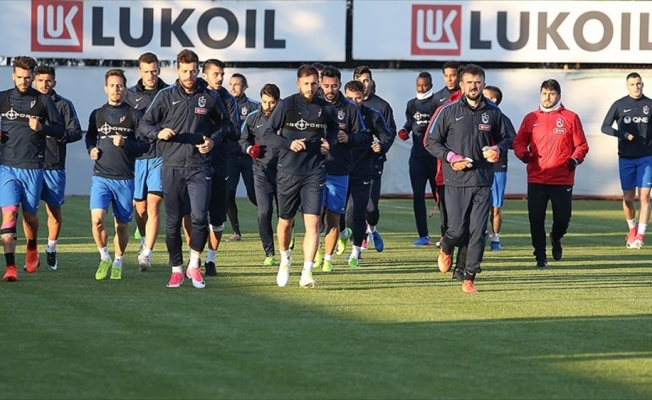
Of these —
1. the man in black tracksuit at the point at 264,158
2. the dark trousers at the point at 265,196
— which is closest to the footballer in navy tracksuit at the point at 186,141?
the man in black tracksuit at the point at 264,158

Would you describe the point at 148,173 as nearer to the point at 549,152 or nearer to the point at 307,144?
the point at 307,144

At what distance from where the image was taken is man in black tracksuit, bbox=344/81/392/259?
16172mm

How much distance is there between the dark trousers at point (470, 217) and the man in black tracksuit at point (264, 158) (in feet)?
8.99

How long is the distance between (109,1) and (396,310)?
22354mm

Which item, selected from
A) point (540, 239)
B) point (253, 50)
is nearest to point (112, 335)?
point (540, 239)

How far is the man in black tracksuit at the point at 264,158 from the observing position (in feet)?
52.2

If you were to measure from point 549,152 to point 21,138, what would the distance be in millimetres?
6166

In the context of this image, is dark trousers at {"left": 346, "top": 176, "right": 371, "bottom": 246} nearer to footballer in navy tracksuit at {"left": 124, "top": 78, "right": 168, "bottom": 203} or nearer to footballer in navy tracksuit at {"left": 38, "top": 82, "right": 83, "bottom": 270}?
footballer in navy tracksuit at {"left": 124, "top": 78, "right": 168, "bottom": 203}

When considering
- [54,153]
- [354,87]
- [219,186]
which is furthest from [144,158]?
[354,87]

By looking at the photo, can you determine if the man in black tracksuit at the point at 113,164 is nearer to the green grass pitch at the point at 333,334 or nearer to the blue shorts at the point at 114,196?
the blue shorts at the point at 114,196

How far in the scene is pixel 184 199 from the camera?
13.5 meters

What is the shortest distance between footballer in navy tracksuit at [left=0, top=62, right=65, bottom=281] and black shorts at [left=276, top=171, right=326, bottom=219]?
236 cm

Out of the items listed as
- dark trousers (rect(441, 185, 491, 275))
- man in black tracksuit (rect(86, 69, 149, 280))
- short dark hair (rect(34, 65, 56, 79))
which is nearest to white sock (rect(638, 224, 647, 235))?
dark trousers (rect(441, 185, 491, 275))

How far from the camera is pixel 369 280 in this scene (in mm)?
14672
